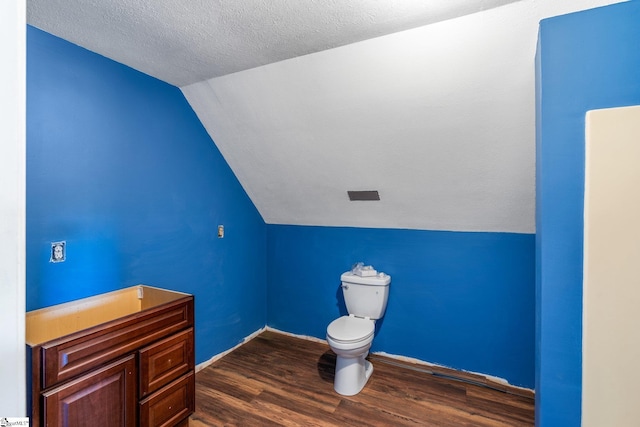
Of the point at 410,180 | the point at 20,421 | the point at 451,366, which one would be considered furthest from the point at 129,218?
the point at 451,366

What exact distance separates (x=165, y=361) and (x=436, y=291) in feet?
6.40

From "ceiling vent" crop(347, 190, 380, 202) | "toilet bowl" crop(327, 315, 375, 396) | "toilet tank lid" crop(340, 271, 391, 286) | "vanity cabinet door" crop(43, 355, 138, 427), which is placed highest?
"ceiling vent" crop(347, 190, 380, 202)

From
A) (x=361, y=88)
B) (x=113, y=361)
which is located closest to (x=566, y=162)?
(x=361, y=88)

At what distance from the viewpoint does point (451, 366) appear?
2418mm

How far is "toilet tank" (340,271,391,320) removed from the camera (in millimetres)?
2445

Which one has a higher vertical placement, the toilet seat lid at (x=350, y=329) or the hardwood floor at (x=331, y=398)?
the toilet seat lid at (x=350, y=329)

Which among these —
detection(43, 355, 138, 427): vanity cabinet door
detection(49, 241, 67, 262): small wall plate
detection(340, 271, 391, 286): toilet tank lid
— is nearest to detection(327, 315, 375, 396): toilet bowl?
detection(340, 271, 391, 286): toilet tank lid

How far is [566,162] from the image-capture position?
118 cm

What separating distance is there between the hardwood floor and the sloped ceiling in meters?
1.17

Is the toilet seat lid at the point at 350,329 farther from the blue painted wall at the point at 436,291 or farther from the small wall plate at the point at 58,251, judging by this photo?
the small wall plate at the point at 58,251

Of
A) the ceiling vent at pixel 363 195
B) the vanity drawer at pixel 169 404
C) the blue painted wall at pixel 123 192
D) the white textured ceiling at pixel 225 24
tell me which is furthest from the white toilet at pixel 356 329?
the white textured ceiling at pixel 225 24

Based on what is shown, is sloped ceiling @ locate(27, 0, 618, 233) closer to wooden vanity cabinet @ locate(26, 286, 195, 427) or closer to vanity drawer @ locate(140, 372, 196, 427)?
wooden vanity cabinet @ locate(26, 286, 195, 427)

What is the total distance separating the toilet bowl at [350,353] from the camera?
2.06 metres

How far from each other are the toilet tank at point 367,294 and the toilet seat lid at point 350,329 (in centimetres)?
8
